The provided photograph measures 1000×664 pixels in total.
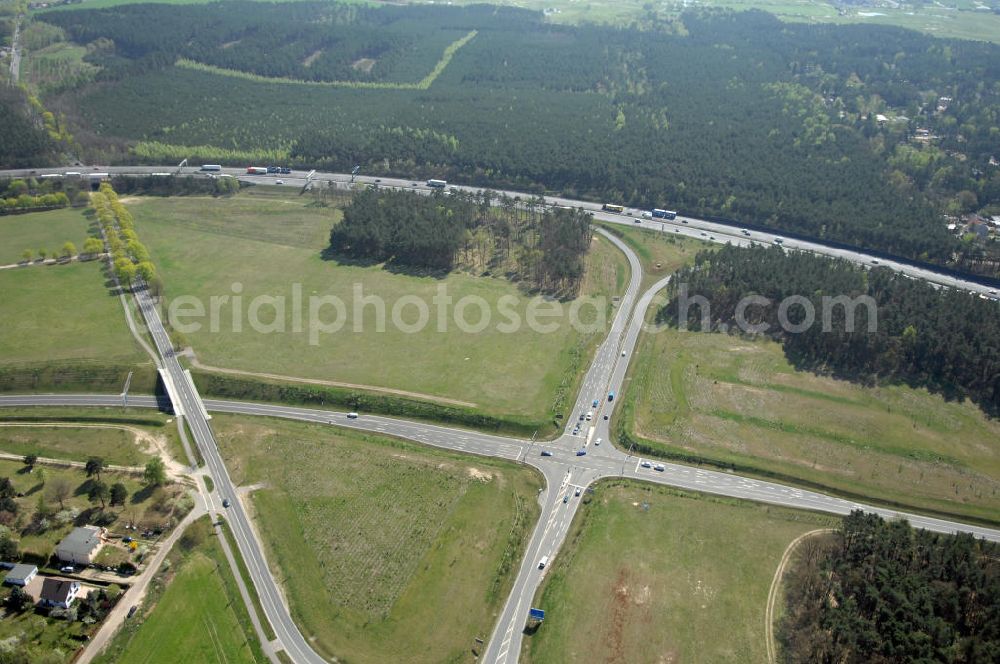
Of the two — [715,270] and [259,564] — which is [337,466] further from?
[715,270]

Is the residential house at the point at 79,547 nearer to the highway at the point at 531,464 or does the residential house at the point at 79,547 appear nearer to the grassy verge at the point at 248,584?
the grassy verge at the point at 248,584

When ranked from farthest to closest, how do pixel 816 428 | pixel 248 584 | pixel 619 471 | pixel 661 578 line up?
pixel 816 428, pixel 619 471, pixel 661 578, pixel 248 584

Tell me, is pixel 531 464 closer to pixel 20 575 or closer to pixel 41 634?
pixel 41 634

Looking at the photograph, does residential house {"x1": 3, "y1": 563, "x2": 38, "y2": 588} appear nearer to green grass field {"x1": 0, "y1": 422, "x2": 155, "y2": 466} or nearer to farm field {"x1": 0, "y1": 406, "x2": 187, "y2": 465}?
green grass field {"x1": 0, "y1": 422, "x2": 155, "y2": 466}

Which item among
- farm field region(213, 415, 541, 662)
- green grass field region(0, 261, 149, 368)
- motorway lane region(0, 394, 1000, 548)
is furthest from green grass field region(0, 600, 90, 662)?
green grass field region(0, 261, 149, 368)

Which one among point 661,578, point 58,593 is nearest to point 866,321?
point 661,578
